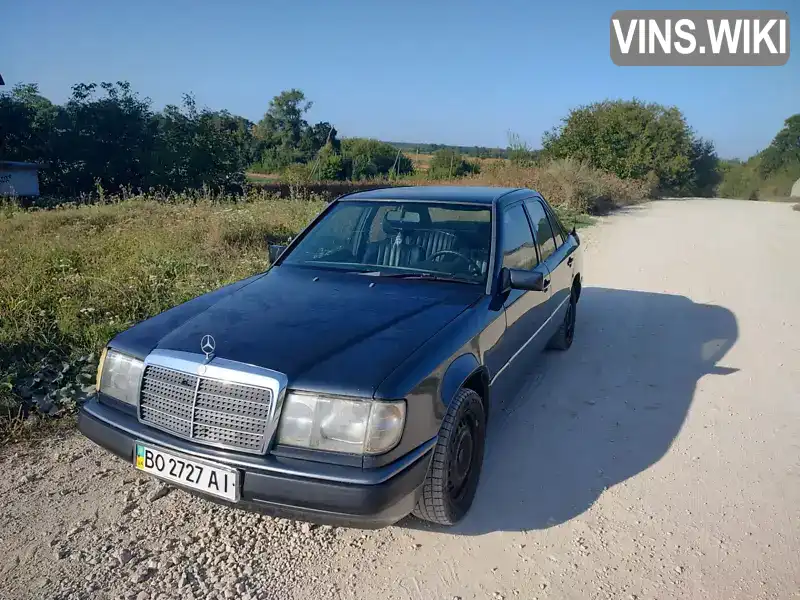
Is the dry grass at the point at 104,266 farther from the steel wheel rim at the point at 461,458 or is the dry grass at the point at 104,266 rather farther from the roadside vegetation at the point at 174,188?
the steel wheel rim at the point at 461,458

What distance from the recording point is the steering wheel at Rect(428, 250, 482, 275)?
3.37m

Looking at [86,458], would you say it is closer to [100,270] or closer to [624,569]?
[624,569]

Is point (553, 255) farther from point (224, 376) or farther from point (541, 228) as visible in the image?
point (224, 376)

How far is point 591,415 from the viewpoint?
391cm

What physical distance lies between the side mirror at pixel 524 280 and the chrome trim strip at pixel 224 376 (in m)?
1.55

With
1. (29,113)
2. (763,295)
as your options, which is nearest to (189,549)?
(763,295)

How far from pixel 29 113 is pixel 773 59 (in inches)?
927

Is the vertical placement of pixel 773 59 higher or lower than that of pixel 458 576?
higher

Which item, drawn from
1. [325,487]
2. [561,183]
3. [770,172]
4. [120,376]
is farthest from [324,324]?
[770,172]

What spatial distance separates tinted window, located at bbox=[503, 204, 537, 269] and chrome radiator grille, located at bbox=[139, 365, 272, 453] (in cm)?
183

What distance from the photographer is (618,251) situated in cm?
1123

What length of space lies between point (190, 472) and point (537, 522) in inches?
64.3

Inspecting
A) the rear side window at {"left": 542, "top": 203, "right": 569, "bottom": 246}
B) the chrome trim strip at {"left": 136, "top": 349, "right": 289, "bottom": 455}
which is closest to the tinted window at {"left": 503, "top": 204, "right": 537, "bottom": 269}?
the rear side window at {"left": 542, "top": 203, "right": 569, "bottom": 246}

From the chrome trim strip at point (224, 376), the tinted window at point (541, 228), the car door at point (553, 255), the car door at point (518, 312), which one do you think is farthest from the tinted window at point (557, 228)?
the chrome trim strip at point (224, 376)
